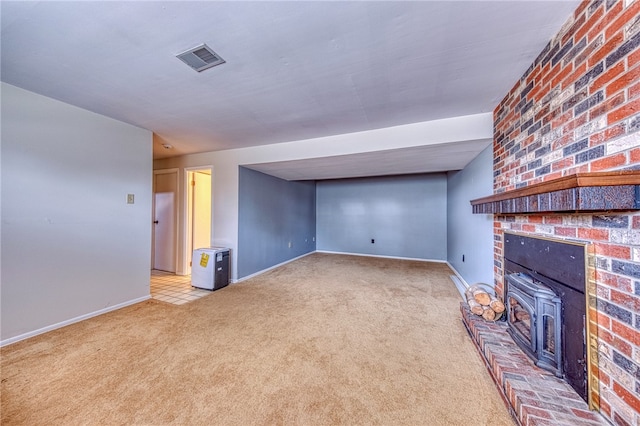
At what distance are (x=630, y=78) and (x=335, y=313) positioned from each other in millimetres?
2687

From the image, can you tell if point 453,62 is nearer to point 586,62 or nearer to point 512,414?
point 586,62

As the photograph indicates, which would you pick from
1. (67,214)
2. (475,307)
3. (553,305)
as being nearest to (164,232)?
(67,214)

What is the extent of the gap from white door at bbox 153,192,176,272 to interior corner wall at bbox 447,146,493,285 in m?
Result: 5.05

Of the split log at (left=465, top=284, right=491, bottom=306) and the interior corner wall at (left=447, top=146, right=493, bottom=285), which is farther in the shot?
the interior corner wall at (left=447, top=146, right=493, bottom=285)

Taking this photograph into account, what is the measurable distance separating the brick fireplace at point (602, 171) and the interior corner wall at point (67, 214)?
403 centimetres

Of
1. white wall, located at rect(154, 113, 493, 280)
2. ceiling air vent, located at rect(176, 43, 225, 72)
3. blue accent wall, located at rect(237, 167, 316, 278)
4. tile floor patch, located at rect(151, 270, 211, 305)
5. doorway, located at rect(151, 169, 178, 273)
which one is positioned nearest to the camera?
ceiling air vent, located at rect(176, 43, 225, 72)

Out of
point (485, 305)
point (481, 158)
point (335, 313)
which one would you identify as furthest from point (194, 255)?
point (481, 158)

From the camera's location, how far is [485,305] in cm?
208

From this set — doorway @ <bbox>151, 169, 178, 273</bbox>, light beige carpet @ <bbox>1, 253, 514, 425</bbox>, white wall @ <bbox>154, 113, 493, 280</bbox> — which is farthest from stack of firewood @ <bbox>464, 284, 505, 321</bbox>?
doorway @ <bbox>151, 169, 178, 273</bbox>

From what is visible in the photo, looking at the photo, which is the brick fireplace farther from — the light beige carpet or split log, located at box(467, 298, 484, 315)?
split log, located at box(467, 298, 484, 315)

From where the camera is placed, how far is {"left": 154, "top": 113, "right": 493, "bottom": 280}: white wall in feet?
8.43

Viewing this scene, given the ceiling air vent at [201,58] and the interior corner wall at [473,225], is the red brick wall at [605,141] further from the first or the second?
the ceiling air vent at [201,58]

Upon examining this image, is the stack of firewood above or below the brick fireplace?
below

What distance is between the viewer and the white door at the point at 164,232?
14.8 feet
